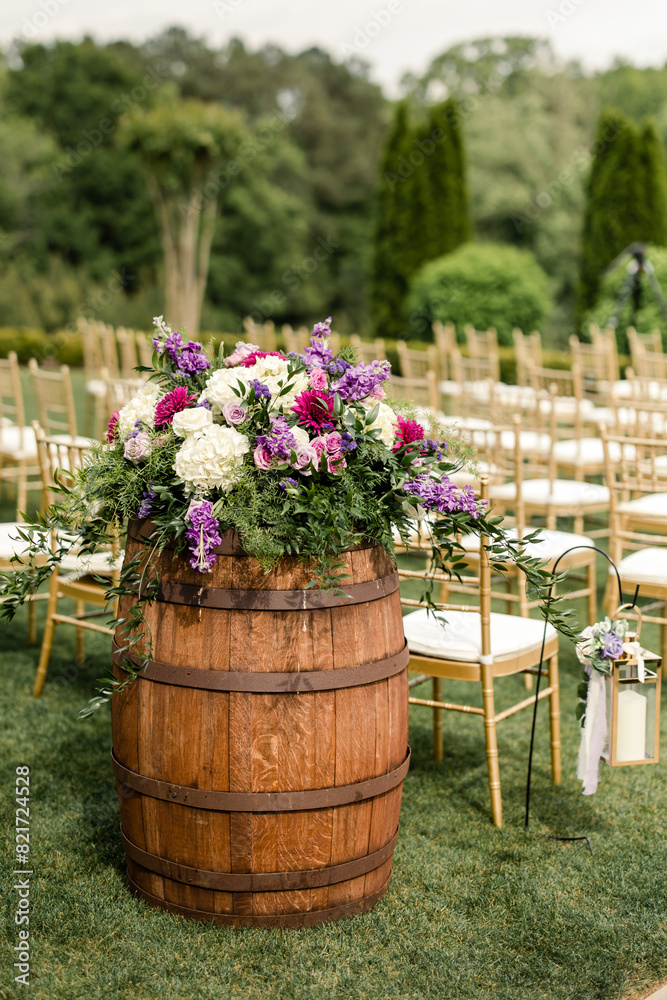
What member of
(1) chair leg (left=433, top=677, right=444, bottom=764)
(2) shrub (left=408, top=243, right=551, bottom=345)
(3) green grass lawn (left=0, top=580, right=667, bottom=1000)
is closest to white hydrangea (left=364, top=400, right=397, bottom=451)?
(3) green grass lawn (left=0, top=580, right=667, bottom=1000)

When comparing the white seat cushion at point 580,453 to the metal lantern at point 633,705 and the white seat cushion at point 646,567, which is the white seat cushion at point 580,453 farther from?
the metal lantern at point 633,705

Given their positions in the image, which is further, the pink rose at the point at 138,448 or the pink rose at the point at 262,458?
the pink rose at the point at 138,448

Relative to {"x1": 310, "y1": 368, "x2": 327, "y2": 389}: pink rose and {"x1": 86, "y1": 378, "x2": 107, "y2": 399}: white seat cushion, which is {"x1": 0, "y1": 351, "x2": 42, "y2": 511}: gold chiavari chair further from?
{"x1": 310, "y1": 368, "x2": 327, "y2": 389}: pink rose

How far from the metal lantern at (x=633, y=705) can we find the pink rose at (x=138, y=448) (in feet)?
4.52

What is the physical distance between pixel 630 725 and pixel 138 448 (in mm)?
1529

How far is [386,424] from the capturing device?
241cm

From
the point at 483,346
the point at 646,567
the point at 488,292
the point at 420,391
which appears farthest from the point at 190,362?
the point at 488,292

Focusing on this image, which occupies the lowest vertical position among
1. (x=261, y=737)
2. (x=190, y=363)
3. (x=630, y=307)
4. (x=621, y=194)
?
(x=261, y=737)

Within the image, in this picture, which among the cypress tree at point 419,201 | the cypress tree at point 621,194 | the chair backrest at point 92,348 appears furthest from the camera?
the cypress tree at point 419,201

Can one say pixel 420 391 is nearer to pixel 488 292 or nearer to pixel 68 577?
pixel 68 577

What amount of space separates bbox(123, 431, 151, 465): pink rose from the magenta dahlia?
38cm

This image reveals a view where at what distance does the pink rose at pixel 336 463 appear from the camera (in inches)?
90.0

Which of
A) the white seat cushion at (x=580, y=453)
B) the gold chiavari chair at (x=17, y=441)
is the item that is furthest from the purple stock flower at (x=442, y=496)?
the gold chiavari chair at (x=17, y=441)

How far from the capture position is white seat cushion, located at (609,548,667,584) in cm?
382
